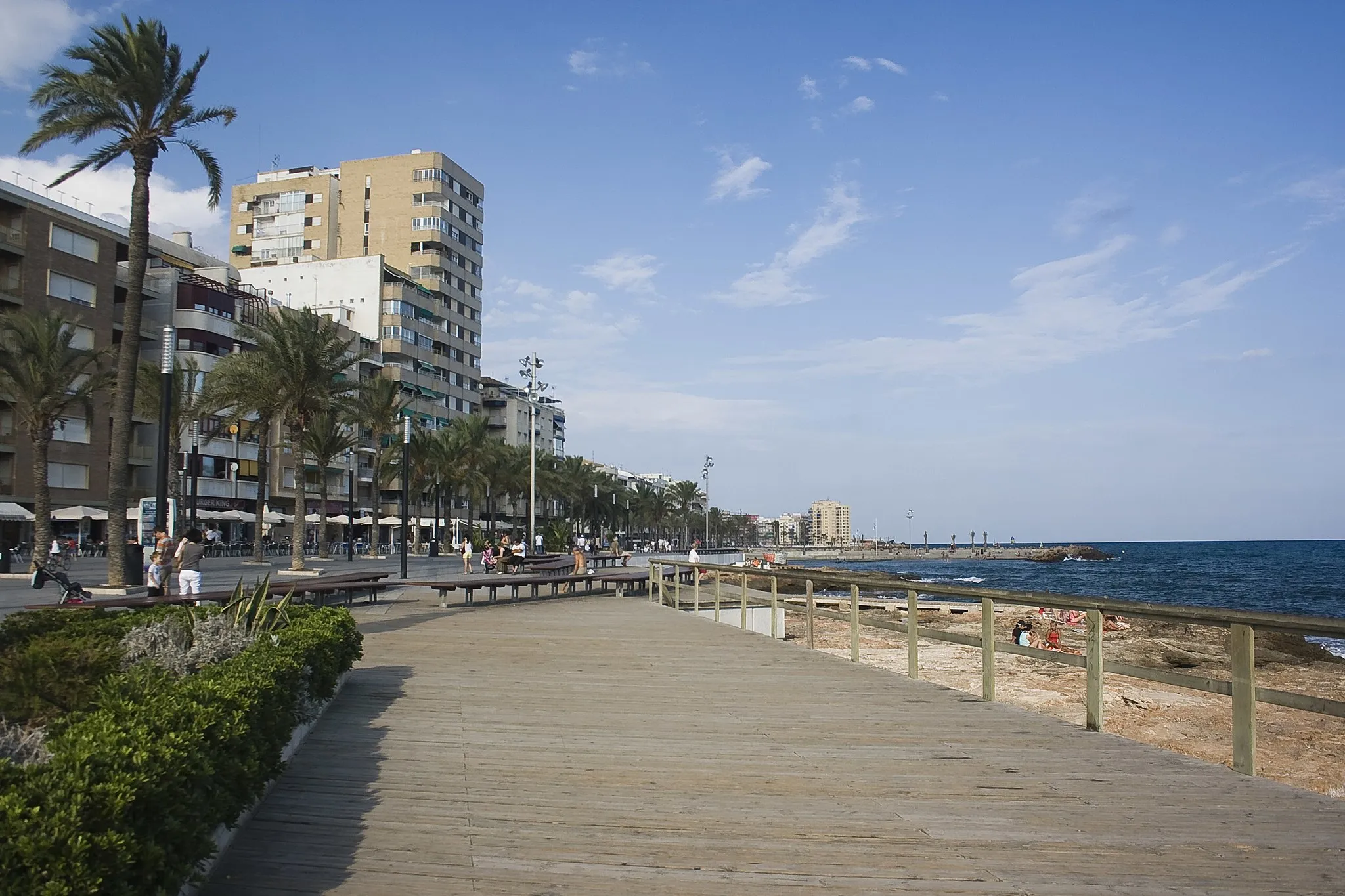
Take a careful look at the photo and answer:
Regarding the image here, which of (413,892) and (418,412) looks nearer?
(413,892)

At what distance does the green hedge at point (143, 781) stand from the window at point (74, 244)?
52714mm

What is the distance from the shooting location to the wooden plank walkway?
13.9 feet

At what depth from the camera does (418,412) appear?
280ft

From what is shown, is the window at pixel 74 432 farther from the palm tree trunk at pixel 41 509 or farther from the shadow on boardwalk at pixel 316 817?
the shadow on boardwalk at pixel 316 817

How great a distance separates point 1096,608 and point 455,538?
7670 centimetres

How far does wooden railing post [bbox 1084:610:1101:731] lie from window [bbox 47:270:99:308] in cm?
5400

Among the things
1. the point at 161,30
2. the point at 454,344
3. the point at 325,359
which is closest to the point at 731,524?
the point at 454,344

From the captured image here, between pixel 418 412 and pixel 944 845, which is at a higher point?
pixel 418 412

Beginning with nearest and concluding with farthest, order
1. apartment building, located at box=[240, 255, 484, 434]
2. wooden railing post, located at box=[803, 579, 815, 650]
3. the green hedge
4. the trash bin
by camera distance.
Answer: the green hedge, wooden railing post, located at box=[803, 579, 815, 650], the trash bin, apartment building, located at box=[240, 255, 484, 434]

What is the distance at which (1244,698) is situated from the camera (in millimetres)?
5809

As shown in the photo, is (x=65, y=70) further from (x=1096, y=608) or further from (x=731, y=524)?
(x=731, y=524)

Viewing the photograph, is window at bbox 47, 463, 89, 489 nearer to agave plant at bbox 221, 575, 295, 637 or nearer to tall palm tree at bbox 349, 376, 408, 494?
tall palm tree at bbox 349, 376, 408, 494

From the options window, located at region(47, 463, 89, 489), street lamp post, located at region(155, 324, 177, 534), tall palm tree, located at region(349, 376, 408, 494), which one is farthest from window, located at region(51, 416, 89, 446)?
street lamp post, located at region(155, 324, 177, 534)

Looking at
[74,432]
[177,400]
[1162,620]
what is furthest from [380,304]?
[1162,620]
